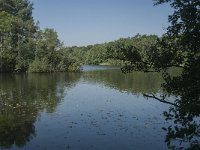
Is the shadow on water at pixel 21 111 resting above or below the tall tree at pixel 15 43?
below

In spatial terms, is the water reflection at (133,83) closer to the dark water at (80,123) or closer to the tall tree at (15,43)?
the dark water at (80,123)

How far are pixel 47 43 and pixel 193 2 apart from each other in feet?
291

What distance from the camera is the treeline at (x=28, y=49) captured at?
91.2m

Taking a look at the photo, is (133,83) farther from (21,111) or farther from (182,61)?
(182,61)

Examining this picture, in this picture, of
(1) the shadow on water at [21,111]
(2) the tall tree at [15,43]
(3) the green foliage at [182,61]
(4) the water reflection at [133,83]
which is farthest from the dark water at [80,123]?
(2) the tall tree at [15,43]

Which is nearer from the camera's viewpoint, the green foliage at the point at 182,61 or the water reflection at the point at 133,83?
the green foliage at the point at 182,61

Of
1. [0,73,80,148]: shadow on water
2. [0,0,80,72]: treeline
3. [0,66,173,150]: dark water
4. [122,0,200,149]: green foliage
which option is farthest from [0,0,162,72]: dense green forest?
[122,0,200,149]: green foliage

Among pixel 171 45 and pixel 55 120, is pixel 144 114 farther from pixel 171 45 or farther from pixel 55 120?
pixel 171 45

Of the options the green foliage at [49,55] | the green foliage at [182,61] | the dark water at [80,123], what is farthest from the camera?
the green foliage at [49,55]

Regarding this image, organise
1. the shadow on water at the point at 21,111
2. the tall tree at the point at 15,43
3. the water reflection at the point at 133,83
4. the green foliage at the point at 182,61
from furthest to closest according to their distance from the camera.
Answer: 1. the tall tree at the point at 15,43
2. the water reflection at the point at 133,83
3. the shadow on water at the point at 21,111
4. the green foliage at the point at 182,61

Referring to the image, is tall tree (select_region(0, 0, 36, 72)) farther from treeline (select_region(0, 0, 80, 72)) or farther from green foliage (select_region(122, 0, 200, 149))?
green foliage (select_region(122, 0, 200, 149))

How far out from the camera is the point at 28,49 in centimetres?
9375

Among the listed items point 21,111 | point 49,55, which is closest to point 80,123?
point 21,111

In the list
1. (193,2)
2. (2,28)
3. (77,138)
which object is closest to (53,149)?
(77,138)
